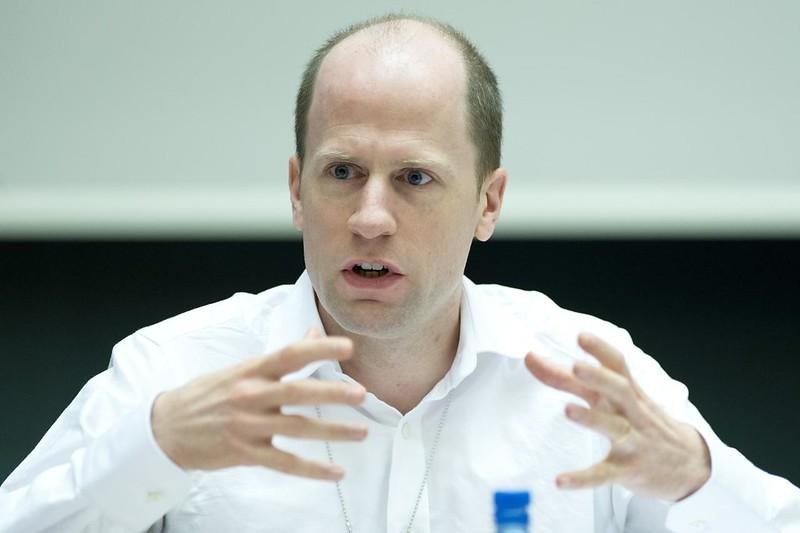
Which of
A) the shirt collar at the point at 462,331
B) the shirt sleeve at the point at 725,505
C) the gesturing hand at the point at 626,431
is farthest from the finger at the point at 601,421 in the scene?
the shirt collar at the point at 462,331

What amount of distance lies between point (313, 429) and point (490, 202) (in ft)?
2.45

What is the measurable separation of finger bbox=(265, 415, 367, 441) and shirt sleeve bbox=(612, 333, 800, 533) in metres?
0.55

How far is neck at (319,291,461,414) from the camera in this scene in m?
1.75

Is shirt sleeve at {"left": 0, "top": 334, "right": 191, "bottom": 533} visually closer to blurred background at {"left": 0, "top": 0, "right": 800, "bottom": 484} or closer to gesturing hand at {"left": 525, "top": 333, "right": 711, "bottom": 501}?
gesturing hand at {"left": 525, "top": 333, "right": 711, "bottom": 501}

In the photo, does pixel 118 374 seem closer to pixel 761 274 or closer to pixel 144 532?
pixel 144 532

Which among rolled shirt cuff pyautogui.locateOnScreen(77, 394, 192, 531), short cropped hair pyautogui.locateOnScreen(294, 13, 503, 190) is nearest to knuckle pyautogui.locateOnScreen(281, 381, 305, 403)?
rolled shirt cuff pyautogui.locateOnScreen(77, 394, 192, 531)

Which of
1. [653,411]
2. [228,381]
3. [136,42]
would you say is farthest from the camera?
[136,42]

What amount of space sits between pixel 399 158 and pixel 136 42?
1.27 metres

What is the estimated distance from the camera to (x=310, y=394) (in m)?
1.27

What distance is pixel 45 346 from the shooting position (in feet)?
9.04

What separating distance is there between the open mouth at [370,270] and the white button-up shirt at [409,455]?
7.1 inches

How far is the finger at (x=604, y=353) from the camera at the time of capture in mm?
1363

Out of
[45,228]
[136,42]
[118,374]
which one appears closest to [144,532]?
[118,374]

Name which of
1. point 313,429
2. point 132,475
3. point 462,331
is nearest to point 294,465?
point 313,429
